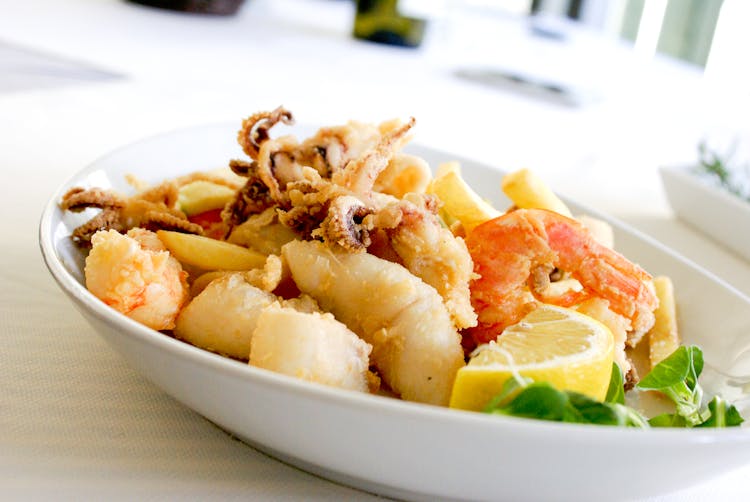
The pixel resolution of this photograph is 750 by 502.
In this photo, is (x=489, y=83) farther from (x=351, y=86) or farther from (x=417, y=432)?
(x=417, y=432)

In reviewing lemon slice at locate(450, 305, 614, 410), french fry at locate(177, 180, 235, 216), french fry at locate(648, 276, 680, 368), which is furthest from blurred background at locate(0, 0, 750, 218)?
lemon slice at locate(450, 305, 614, 410)

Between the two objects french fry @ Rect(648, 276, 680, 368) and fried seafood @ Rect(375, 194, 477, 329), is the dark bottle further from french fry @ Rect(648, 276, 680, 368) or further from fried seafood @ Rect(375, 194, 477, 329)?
fried seafood @ Rect(375, 194, 477, 329)

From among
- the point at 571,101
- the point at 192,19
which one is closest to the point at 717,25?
the point at 571,101

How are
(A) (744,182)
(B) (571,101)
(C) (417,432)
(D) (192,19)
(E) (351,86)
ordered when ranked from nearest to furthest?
(C) (417,432) < (A) (744,182) < (E) (351,86) < (B) (571,101) < (D) (192,19)

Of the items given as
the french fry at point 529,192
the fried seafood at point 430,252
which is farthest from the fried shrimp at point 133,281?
the french fry at point 529,192

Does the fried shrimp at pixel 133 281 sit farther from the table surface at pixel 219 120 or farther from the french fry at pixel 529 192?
the french fry at pixel 529 192

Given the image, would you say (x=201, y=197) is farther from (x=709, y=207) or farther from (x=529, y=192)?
(x=709, y=207)

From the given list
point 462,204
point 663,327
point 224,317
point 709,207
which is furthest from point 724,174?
point 224,317
